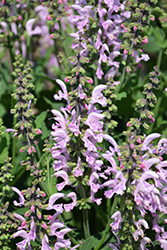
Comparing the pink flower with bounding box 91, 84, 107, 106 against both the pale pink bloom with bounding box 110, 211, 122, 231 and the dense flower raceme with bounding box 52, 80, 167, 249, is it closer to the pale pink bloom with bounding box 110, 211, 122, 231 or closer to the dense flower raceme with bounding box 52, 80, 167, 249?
the dense flower raceme with bounding box 52, 80, 167, 249

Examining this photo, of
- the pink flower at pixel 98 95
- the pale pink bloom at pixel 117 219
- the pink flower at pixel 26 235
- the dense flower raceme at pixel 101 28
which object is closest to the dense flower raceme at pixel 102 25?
the dense flower raceme at pixel 101 28

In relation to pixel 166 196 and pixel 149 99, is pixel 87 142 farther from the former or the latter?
pixel 166 196

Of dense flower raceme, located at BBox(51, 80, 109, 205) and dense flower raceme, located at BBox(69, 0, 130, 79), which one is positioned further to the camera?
dense flower raceme, located at BBox(69, 0, 130, 79)

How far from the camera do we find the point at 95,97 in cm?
174

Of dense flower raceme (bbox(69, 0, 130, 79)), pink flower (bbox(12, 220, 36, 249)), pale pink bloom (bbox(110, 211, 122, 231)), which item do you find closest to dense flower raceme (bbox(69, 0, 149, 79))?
dense flower raceme (bbox(69, 0, 130, 79))

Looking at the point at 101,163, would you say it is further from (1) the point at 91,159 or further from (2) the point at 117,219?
(2) the point at 117,219

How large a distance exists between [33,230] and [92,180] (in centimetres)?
39

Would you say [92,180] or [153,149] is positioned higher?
[153,149]

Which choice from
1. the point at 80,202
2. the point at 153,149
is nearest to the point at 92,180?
the point at 80,202

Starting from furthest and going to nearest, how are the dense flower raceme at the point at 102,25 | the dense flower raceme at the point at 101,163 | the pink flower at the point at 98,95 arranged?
the dense flower raceme at the point at 102,25, the pink flower at the point at 98,95, the dense flower raceme at the point at 101,163

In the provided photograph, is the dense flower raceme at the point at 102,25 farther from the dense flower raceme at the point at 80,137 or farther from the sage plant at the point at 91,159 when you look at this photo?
the dense flower raceme at the point at 80,137

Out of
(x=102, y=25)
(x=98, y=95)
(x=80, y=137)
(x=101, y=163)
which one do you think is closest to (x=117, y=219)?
(x=101, y=163)

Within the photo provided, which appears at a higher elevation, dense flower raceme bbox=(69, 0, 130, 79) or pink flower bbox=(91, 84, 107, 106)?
dense flower raceme bbox=(69, 0, 130, 79)

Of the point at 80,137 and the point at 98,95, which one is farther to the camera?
the point at 98,95
